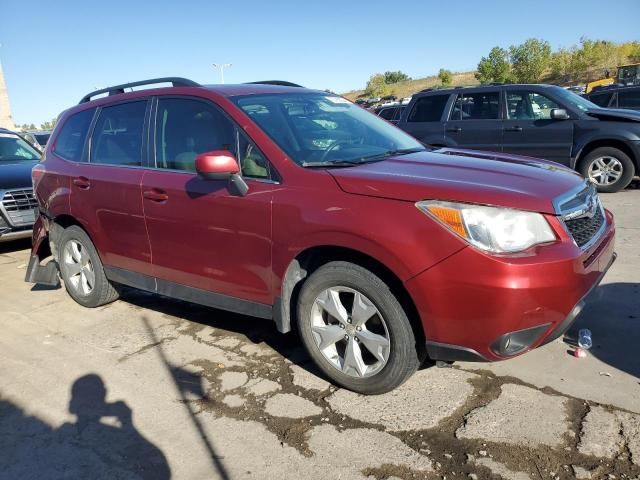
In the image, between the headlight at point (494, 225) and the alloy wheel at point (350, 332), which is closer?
the headlight at point (494, 225)

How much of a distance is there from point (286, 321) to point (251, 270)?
401mm

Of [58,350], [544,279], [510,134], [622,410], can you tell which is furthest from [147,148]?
[510,134]

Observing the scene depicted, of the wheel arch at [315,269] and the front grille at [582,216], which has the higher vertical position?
the front grille at [582,216]

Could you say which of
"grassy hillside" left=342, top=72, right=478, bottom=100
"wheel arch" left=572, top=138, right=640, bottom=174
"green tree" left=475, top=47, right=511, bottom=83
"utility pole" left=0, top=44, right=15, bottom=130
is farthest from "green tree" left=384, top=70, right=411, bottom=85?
"wheel arch" left=572, top=138, right=640, bottom=174

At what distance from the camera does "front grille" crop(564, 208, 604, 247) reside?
2928 mm

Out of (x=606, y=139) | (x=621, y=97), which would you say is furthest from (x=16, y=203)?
(x=621, y=97)

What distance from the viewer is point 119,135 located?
452 cm

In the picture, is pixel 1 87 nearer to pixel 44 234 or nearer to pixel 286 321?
pixel 44 234

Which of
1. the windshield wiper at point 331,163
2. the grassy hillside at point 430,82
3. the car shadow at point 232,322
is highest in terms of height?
the grassy hillside at point 430,82

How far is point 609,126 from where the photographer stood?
8.82m

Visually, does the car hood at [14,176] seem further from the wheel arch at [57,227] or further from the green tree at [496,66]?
the green tree at [496,66]

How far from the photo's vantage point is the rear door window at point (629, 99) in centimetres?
1230

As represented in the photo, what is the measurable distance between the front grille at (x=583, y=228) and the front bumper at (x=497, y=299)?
109mm

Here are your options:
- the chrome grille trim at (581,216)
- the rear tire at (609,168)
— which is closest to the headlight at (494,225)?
the chrome grille trim at (581,216)
